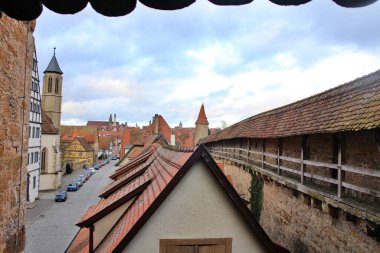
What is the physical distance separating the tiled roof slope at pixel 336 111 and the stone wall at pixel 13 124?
6.15 m

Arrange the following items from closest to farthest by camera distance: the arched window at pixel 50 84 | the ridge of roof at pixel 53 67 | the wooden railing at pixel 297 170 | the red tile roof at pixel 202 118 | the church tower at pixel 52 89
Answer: the wooden railing at pixel 297 170 < the ridge of roof at pixel 53 67 < the church tower at pixel 52 89 < the arched window at pixel 50 84 < the red tile roof at pixel 202 118

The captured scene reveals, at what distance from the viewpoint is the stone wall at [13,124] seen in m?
3.76

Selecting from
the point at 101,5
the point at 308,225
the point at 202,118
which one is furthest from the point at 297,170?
the point at 202,118

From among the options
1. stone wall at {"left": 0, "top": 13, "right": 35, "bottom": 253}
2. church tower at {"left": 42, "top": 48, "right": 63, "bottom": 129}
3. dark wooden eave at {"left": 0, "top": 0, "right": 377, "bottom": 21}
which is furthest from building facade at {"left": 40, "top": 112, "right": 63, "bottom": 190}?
dark wooden eave at {"left": 0, "top": 0, "right": 377, "bottom": 21}

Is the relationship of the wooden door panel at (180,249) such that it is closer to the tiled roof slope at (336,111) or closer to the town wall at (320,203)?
the town wall at (320,203)

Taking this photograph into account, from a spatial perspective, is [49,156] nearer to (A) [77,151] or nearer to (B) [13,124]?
(A) [77,151]

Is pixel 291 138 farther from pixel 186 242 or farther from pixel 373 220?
pixel 186 242

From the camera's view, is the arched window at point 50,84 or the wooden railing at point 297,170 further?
the arched window at point 50,84

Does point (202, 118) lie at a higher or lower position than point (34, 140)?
higher

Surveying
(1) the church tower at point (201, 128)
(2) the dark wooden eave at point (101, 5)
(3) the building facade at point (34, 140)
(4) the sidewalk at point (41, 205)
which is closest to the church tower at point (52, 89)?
(4) the sidewalk at point (41, 205)

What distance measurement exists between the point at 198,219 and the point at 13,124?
296 cm

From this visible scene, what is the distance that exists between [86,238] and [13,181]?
426 cm

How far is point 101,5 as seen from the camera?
1.83m

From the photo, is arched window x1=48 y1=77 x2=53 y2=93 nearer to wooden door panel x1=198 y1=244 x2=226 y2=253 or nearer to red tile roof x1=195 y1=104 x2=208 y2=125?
red tile roof x1=195 y1=104 x2=208 y2=125
